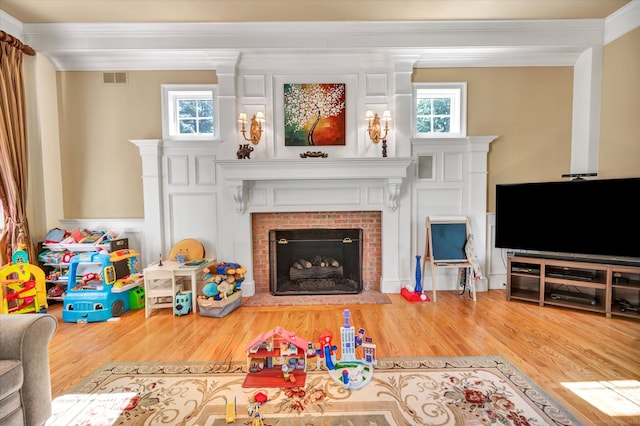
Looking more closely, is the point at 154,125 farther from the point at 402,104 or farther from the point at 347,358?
the point at 347,358

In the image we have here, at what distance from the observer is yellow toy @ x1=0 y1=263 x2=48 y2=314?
9.84ft

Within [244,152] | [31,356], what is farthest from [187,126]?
[31,356]

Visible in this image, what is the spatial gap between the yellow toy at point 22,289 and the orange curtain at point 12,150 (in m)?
0.30

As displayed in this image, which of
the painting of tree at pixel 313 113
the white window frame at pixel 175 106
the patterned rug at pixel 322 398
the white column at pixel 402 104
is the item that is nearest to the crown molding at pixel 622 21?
the white column at pixel 402 104

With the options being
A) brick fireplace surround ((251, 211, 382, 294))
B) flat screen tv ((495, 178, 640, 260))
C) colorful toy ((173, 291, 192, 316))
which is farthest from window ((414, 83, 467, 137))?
colorful toy ((173, 291, 192, 316))

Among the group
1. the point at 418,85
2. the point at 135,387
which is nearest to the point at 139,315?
the point at 135,387

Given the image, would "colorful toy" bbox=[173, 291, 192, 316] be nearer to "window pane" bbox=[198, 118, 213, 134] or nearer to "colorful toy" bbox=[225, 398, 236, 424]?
"colorful toy" bbox=[225, 398, 236, 424]

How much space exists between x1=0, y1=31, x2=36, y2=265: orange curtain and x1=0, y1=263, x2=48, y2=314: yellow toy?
30 cm

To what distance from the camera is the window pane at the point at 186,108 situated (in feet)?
12.7

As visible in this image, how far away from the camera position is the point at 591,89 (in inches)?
143

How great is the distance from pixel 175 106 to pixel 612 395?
4.81 meters

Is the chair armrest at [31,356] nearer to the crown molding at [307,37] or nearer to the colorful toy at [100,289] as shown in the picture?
the colorful toy at [100,289]

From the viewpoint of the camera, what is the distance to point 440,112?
12.9ft

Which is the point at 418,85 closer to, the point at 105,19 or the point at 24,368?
the point at 105,19
